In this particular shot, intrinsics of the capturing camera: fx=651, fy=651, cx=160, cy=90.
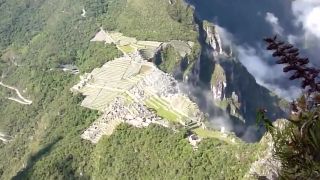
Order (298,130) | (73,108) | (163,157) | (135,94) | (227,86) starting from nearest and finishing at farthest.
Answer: (298,130)
(163,157)
(135,94)
(73,108)
(227,86)

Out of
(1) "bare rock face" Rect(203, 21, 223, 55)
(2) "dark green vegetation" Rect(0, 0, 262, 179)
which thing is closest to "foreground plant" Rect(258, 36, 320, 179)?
(2) "dark green vegetation" Rect(0, 0, 262, 179)

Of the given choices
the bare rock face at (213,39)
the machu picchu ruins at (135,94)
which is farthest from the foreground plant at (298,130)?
the bare rock face at (213,39)

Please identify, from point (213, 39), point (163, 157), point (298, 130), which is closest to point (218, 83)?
point (213, 39)

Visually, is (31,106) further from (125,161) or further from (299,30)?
(299,30)

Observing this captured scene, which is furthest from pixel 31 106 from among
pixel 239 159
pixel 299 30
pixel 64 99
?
pixel 299 30

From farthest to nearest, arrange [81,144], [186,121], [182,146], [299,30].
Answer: [299,30] < [81,144] < [186,121] < [182,146]

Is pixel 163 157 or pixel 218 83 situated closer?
pixel 163 157

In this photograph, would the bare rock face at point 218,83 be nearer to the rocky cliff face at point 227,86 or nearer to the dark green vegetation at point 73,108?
the rocky cliff face at point 227,86

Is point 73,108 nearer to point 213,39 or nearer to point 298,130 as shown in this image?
point 213,39

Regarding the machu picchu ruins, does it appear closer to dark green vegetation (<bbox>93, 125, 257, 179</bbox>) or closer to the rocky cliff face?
dark green vegetation (<bbox>93, 125, 257, 179</bbox>)
